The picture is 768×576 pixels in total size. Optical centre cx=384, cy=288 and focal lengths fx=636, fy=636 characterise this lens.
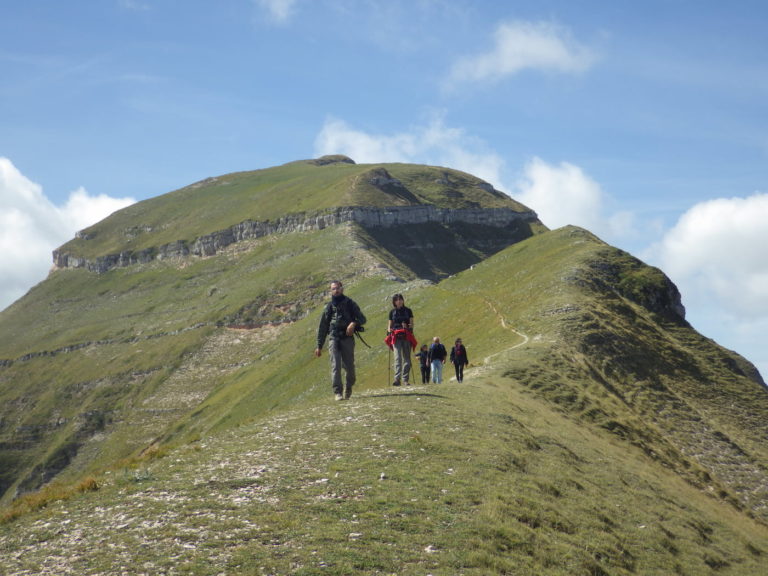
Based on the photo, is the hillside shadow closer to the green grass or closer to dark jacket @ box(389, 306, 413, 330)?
dark jacket @ box(389, 306, 413, 330)

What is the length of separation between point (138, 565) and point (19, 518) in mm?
5510

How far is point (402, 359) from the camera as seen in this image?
29.1 meters

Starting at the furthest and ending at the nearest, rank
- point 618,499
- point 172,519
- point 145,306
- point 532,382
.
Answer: point 145,306
point 532,382
point 618,499
point 172,519

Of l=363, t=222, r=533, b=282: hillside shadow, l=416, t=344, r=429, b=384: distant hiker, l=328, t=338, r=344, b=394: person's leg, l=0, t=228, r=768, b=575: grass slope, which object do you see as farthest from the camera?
l=363, t=222, r=533, b=282: hillside shadow

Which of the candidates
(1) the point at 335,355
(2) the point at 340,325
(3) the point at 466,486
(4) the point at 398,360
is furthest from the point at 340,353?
(3) the point at 466,486

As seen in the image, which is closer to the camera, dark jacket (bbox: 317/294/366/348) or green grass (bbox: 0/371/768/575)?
green grass (bbox: 0/371/768/575)

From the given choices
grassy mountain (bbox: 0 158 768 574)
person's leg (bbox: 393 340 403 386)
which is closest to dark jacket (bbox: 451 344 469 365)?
grassy mountain (bbox: 0 158 768 574)

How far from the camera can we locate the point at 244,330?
423 feet

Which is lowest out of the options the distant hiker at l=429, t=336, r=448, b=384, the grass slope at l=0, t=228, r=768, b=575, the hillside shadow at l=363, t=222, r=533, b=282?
the grass slope at l=0, t=228, r=768, b=575

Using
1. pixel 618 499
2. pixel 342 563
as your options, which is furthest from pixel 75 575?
pixel 618 499

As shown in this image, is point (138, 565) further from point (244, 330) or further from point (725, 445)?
point (244, 330)

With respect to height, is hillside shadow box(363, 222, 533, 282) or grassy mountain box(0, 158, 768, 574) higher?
hillside shadow box(363, 222, 533, 282)

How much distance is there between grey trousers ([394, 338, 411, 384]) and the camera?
28188 millimetres

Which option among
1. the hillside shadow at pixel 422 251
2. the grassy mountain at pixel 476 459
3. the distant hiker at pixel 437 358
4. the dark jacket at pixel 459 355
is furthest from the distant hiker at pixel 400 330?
the hillside shadow at pixel 422 251
